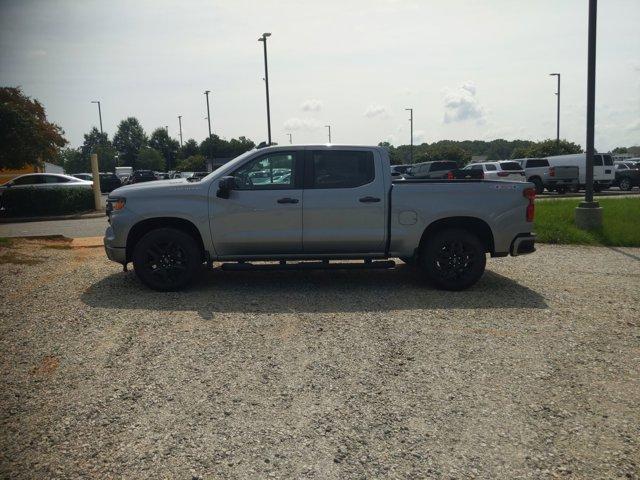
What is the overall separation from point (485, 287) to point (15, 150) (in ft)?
83.9

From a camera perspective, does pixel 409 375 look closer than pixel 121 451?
No

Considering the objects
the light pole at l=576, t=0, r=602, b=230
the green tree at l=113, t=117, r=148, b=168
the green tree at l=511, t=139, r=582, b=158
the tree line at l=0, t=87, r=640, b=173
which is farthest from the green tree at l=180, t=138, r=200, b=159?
the light pole at l=576, t=0, r=602, b=230

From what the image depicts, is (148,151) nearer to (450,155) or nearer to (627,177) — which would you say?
(450,155)

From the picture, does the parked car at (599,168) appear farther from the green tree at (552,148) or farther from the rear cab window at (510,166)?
the green tree at (552,148)

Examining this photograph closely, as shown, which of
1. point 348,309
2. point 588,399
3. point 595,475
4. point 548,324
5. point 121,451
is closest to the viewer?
point 595,475

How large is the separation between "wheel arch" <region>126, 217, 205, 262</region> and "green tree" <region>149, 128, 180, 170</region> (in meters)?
106

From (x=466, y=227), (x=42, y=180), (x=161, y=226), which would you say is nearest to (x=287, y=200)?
(x=161, y=226)

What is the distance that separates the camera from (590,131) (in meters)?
12.1

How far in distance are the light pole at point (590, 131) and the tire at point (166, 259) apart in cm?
905

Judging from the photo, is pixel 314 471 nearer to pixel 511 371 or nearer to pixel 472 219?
pixel 511 371

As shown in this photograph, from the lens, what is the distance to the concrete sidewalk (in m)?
13.6

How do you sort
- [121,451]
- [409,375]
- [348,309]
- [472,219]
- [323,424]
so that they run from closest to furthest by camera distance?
[121,451]
[323,424]
[409,375]
[348,309]
[472,219]

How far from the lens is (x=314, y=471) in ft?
10.1

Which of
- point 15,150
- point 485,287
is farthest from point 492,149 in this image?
point 485,287
